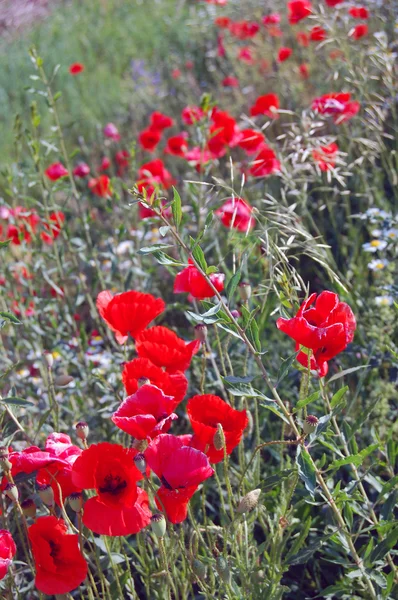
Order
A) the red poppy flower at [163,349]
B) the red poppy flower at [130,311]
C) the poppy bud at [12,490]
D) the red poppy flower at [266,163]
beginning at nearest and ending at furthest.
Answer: the poppy bud at [12,490] < the red poppy flower at [163,349] < the red poppy flower at [130,311] < the red poppy flower at [266,163]

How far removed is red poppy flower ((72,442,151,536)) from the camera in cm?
110

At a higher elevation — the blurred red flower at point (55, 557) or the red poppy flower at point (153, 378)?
the red poppy flower at point (153, 378)

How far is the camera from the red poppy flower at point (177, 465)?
3.53 ft

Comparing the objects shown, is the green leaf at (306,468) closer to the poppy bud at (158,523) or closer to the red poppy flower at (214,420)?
the red poppy flower at (214,420)

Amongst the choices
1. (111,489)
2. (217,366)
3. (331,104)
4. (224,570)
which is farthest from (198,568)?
(331,104)

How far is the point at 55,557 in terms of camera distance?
1168 millimetres

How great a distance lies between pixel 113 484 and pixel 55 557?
0.16m

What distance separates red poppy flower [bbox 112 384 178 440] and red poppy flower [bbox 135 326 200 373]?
6.0 inches

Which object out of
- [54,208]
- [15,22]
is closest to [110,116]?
[54,208]

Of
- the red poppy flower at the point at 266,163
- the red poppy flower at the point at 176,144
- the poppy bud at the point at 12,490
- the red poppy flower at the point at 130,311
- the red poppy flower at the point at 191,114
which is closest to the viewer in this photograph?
the poppy bud at the point at 12,490

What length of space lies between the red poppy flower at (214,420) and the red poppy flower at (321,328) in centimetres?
15

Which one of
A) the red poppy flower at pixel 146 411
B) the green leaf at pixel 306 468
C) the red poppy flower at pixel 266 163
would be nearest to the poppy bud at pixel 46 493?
the red poppy flower at pixel 146 411

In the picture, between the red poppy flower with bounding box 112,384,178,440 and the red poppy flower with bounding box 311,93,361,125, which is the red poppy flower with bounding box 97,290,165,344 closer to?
the red poppy flower with bounding box 112,384,178,440

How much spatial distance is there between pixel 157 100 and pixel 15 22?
851 cm
